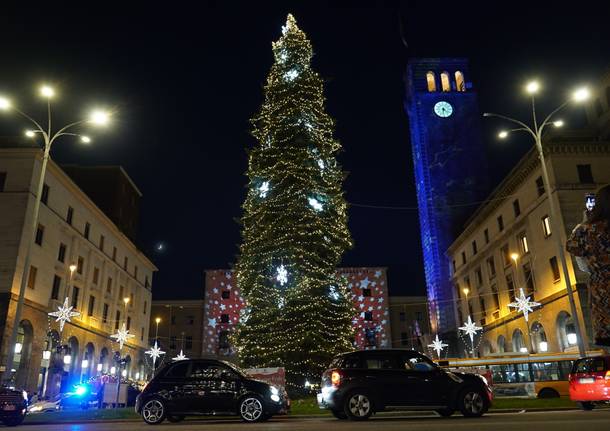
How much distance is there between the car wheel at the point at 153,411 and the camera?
12453 mm

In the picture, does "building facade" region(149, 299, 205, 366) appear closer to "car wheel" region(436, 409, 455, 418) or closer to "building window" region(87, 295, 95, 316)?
"building window" region(87, 295, 95, 316)

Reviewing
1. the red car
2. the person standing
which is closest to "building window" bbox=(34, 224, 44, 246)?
the red car

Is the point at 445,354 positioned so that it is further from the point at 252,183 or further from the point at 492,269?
the point at 252,183

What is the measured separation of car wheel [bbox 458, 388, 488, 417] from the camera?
1196 centimetres

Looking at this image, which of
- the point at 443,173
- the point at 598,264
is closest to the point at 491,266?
the point at 443,173

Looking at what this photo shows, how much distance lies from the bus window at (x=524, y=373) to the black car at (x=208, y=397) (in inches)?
705

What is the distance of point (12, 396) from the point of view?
543 inches

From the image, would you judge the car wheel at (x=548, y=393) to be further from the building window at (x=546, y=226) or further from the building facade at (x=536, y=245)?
the building window at (x=546, y=226)

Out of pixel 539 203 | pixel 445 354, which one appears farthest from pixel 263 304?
pixel 445 354

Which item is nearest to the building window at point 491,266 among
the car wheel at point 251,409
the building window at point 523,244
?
the building window at point 523,244

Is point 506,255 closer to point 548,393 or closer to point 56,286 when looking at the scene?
point 548,393

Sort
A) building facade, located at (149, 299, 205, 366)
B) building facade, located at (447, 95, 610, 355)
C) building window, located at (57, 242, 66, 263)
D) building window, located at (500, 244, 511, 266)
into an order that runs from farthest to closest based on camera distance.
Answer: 1. building facade, located at (149, 299, 205, 366)
2. building window, located at (500, 244, 511, 266)
3. building window, located at (57, 242, 66, 263)
4. building facade, located at (447, 95, 610, 355)

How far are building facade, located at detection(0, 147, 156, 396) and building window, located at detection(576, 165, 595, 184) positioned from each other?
35982 millimetres

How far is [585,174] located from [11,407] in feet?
119
